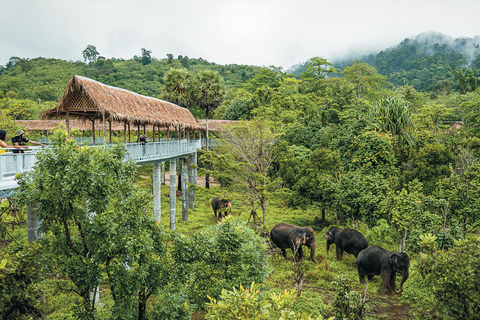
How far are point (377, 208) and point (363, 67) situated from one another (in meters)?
39.5

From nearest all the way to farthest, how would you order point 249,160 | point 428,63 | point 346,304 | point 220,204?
point 346,304 → point 249,160 → point 220,204 → point 428,63

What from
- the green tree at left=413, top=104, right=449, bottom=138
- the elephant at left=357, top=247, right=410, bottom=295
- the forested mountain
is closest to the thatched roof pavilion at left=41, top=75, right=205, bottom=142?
the elephant at left=357, top=247, right=410, bottom=295

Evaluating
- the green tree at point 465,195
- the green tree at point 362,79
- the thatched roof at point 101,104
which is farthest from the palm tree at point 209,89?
the green tree at point 362,79

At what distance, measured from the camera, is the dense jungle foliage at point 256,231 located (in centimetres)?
575

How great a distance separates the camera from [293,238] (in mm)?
15258

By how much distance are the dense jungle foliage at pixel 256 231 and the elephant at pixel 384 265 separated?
0.51 meters

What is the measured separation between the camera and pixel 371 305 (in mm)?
11227

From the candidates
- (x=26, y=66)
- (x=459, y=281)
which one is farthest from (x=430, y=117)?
(x=26, y=66)

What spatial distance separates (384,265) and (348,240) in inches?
109

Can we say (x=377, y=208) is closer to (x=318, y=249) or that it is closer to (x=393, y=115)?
(x=318, y=249)

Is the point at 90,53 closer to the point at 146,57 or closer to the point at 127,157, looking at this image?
the point at 146,57

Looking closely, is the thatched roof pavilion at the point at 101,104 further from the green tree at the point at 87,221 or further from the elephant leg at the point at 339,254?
→ the elephant leg at the point at 339,254

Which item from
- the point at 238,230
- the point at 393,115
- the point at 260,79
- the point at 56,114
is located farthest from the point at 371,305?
the point at 260,79

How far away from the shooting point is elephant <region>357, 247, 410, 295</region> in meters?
11.7
